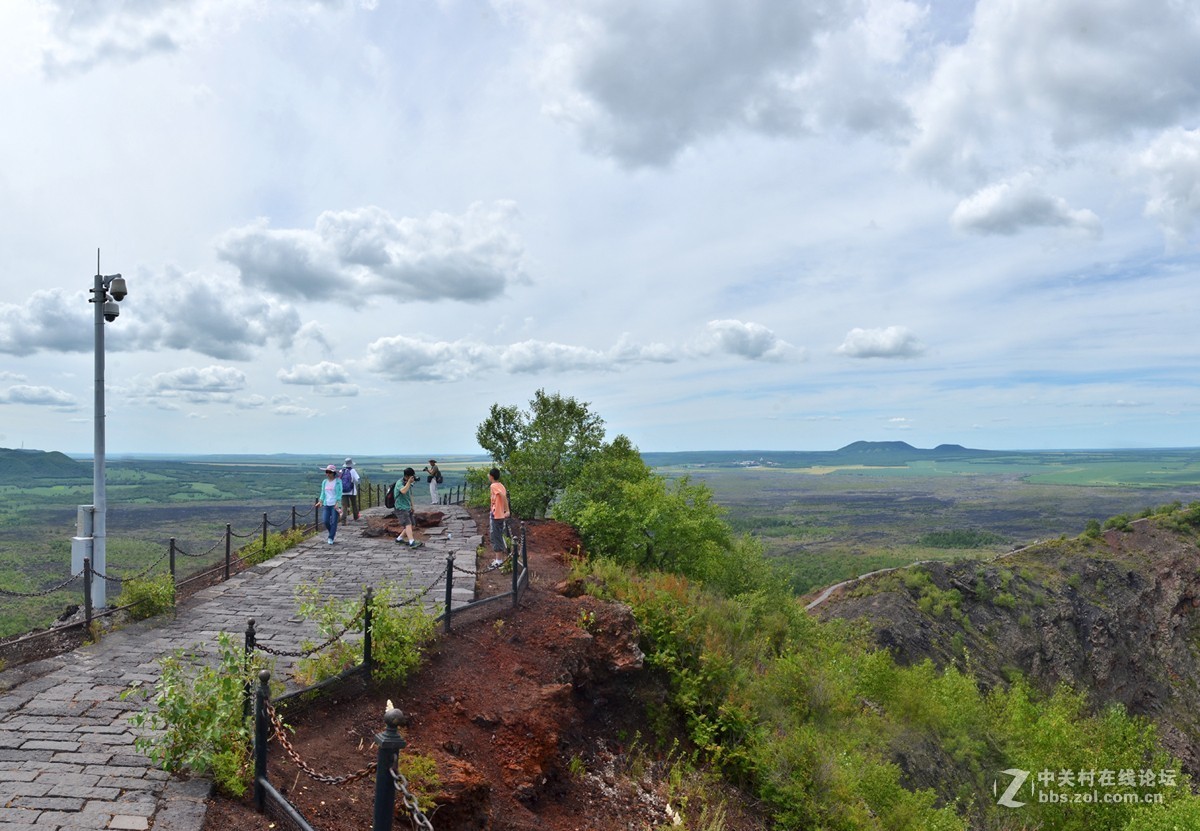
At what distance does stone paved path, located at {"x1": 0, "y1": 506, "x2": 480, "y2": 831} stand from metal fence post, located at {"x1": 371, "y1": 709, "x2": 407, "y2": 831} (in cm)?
206

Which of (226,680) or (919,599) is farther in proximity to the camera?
(919,599)

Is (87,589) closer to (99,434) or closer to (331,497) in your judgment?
(99,434)

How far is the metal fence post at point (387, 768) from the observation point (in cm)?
406

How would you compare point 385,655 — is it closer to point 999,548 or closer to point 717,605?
point 717,605

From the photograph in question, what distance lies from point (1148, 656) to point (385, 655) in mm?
62341

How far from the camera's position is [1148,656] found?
51.8 meters

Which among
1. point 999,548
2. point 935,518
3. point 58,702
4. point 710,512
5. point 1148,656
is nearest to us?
point 58,702

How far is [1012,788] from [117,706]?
25.2 metres

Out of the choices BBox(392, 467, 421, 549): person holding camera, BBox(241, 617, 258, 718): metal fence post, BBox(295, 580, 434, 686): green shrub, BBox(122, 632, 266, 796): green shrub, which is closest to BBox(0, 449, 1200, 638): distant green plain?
BBox(392, 467, 421, 549): person holding camera

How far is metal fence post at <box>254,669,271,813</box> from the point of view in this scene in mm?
5496

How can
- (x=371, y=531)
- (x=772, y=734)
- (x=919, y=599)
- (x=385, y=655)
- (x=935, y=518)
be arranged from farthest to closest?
(x=935, y=518)
(x=919, y=599)
(x=371, y=531)
(x=772, y=734)
(x=385, y=655)

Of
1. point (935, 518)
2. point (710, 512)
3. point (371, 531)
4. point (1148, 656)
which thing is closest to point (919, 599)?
point (1148, 656)

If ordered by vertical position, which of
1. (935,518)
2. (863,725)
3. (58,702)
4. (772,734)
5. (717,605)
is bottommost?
(935,518)

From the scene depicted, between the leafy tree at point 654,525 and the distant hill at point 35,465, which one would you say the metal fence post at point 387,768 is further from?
the distant hill at point 35,465
